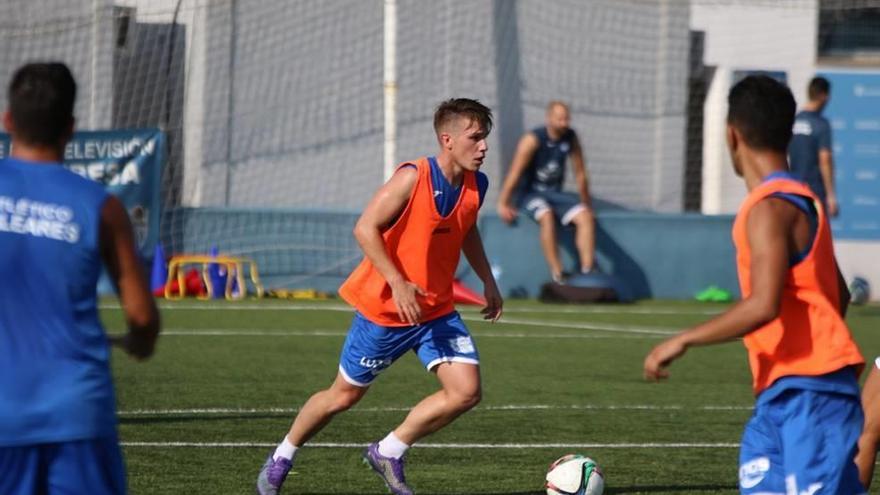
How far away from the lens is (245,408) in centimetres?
1033

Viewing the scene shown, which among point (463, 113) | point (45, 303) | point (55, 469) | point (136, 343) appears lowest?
point (55, 469)

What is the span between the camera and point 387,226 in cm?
757

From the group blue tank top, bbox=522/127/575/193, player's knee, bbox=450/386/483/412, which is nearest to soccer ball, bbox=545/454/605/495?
player's knee, bbox=450/386/483/412

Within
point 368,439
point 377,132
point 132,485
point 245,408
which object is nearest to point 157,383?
point 245,408

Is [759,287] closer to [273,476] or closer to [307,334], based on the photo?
[273,476]

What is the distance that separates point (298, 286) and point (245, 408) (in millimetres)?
9025

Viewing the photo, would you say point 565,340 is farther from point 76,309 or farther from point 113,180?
point 76,309

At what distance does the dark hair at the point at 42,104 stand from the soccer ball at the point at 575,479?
137 inches

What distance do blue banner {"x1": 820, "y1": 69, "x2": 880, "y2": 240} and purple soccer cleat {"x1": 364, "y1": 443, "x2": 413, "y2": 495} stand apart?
1455 centimetres

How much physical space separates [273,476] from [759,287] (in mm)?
3103

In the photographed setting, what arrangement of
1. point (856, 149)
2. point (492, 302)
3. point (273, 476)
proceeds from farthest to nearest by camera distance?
point (856, 149), point (492, 302), point (273, 476)

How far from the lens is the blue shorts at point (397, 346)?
7547 mm

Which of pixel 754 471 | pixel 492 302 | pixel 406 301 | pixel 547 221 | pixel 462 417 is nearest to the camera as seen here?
pixel 754 471

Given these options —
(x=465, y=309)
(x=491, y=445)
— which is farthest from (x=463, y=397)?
(x=465, y=309)
